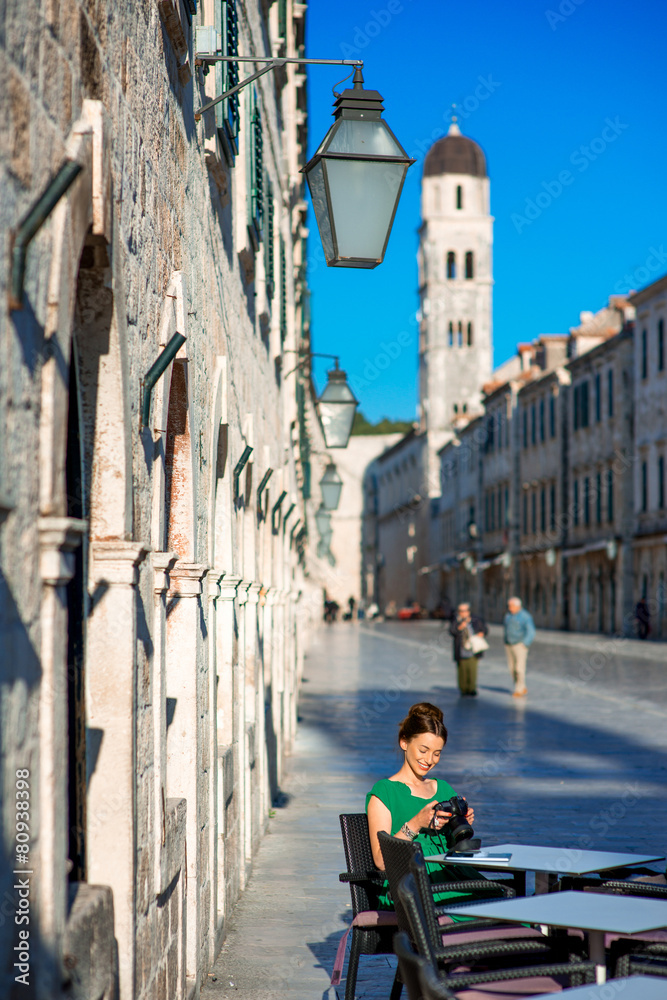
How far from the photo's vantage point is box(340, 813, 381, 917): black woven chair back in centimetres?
528

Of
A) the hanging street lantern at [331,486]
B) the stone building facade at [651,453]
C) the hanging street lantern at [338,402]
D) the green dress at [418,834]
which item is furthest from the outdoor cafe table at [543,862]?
the stone building facade at [651,453]

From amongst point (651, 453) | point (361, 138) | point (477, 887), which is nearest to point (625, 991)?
point (477, 887)

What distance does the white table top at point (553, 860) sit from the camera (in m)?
4.95

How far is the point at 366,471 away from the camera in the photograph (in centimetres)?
12381

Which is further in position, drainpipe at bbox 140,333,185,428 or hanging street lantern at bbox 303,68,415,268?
hanging street lantern at bbox 303,68,415,268

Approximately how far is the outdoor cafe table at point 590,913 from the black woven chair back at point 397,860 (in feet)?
0.73

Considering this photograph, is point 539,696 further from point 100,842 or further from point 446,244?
point 446,244

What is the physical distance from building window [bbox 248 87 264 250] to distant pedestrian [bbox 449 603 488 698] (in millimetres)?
10692

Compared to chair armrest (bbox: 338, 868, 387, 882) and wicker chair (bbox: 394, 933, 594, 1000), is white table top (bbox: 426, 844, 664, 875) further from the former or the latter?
wicker chair (bbox: 394, 933, 594, 1000)

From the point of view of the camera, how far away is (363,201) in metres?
5.49

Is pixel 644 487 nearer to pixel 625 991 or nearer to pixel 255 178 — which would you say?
pixel 255 178

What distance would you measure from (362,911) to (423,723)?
820 mm

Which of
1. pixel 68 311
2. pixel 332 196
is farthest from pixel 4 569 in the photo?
pixel 332 196

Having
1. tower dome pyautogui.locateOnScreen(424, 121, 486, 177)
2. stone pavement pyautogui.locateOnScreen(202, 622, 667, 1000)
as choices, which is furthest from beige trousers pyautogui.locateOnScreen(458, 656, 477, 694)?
tower dome pyautogui.locateOnScreen(424, 121, 486, 177)
